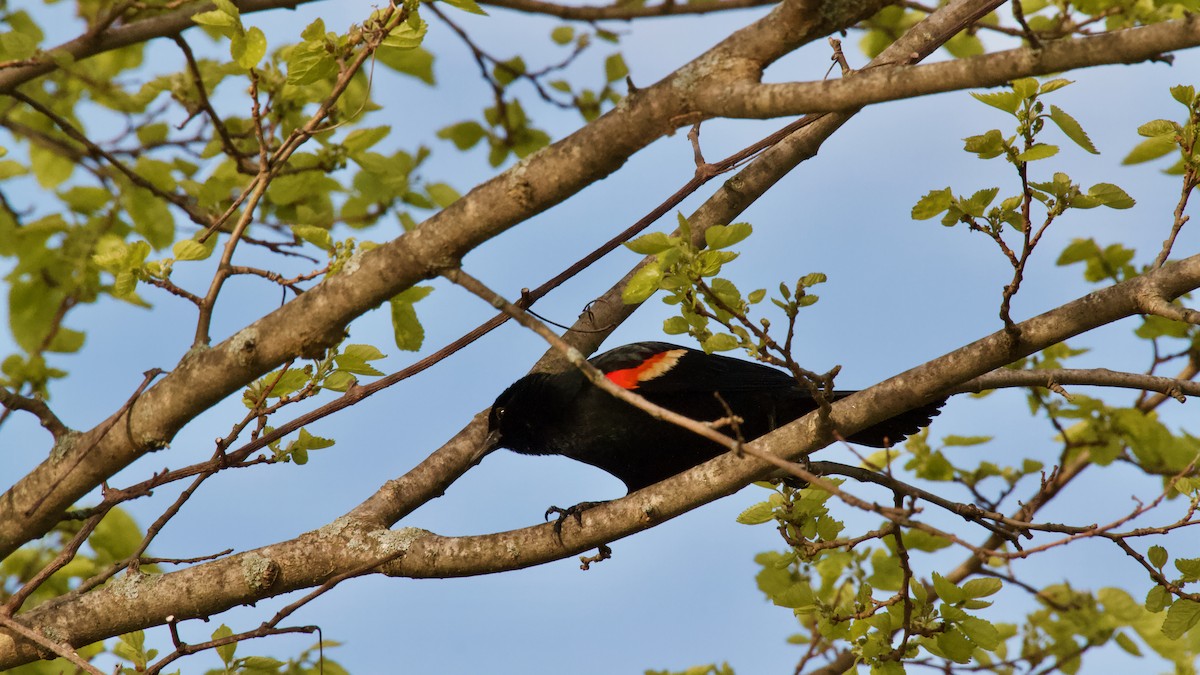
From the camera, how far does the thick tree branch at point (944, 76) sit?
2275mm

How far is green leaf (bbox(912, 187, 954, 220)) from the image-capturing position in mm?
3051

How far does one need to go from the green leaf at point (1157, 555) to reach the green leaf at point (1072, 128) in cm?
140

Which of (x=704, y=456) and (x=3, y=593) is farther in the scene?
(x=3, y=593)

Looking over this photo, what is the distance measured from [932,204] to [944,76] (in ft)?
2.22

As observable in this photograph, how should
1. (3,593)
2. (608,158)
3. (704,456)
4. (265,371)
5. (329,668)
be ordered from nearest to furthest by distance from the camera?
(608,158) < (265,371) < (329,668) < (704,456) < (3,593)

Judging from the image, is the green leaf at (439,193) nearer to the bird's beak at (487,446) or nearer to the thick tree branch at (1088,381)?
the bird's beak at (487,446)

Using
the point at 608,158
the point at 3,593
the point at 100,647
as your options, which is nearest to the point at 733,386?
the point at 608,158

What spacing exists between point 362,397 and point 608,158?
1313 mm

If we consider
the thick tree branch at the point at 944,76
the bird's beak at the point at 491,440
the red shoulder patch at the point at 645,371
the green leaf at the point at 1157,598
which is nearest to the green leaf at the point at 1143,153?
the green leaf at the point at 1157,598

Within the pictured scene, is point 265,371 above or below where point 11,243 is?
below

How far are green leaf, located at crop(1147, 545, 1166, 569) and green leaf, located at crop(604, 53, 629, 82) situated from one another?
4523 millimetres

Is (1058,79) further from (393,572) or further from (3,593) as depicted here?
(3,593)

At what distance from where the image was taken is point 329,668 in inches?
176

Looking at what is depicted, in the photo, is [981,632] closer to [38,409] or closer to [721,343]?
[721,343]
